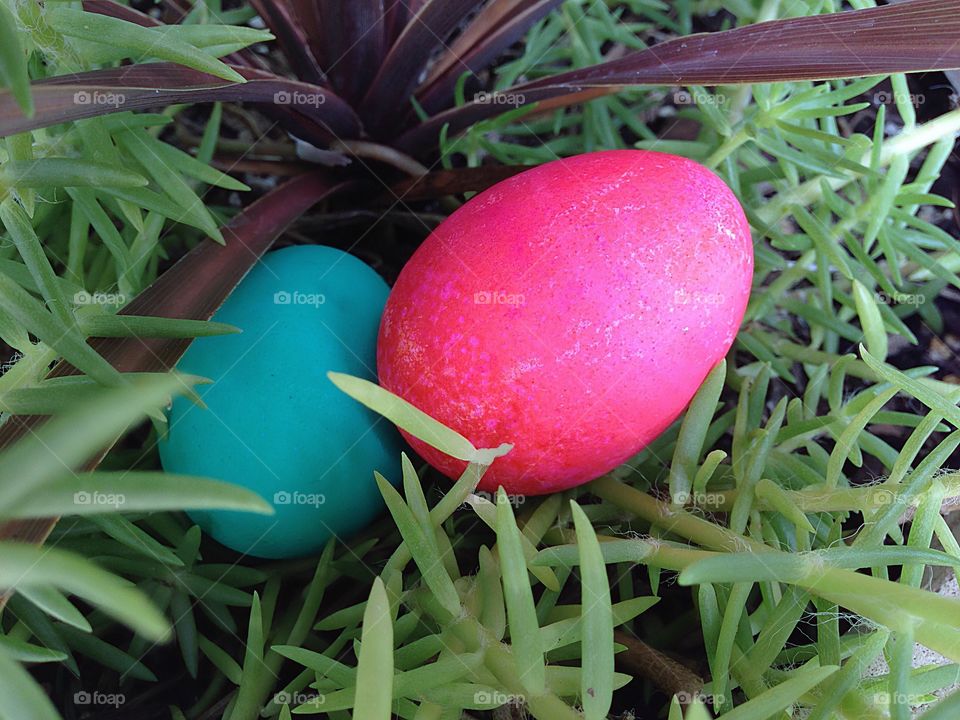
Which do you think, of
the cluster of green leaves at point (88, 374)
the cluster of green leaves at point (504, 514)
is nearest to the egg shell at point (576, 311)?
the cluster of green leaves at point (504, 514)

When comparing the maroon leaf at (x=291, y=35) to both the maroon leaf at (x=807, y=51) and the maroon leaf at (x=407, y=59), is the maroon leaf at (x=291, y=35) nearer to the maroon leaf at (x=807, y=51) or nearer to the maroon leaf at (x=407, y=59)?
the maroon leaf at (x=407, y=59)

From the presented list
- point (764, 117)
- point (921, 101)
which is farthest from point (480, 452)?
point (921, 101)

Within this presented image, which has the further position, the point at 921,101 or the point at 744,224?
the point at 921,101

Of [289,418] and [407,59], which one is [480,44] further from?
[289,418]

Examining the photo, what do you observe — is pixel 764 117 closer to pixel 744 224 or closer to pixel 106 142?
pixel 744 224

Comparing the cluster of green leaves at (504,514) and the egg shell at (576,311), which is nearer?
the cluster of green leaves at (504,514)
